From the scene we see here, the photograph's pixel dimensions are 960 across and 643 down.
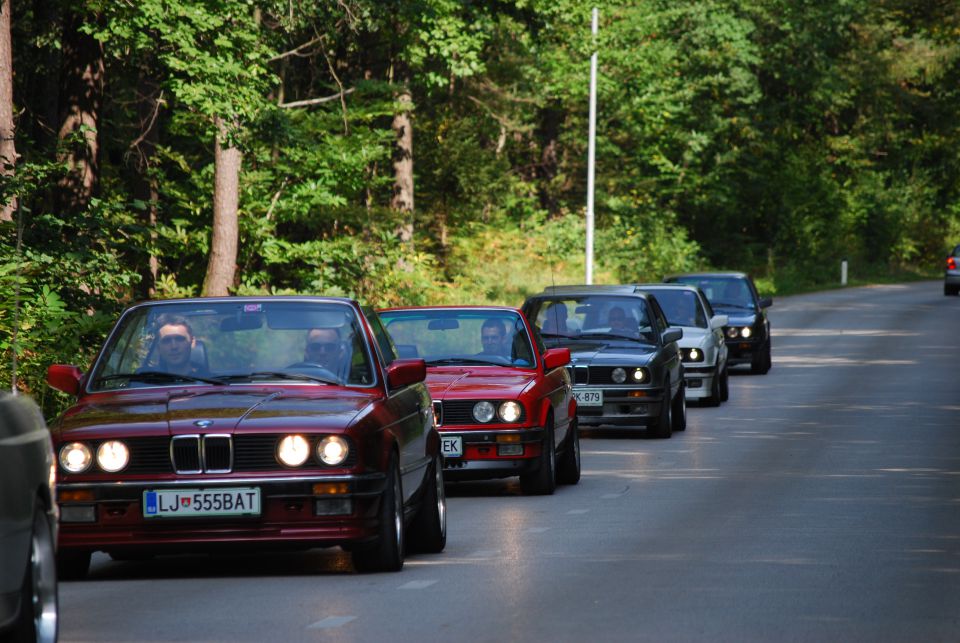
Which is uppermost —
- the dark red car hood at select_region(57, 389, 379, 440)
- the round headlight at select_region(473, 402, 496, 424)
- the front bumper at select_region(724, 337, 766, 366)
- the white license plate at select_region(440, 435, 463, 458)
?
the dark red car hood at select_region(57, 389, 379, 440)

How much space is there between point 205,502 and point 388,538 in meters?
1.01

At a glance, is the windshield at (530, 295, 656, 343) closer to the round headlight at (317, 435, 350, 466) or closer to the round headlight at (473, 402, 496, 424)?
the round headlight at (473, 402, 496, 424)

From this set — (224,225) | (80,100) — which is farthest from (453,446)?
(80,100)

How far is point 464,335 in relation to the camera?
14633mm

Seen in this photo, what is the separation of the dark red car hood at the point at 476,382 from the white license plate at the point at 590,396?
4198 mm

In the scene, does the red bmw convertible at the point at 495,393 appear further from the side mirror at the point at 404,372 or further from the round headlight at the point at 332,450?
the round headlight at the point at 332,450

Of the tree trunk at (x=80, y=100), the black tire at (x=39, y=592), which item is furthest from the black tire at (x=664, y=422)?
the black tire at (x=39, y=592)

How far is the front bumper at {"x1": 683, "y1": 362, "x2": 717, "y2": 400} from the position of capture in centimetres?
2250

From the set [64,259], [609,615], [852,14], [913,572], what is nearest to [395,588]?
[609,615]

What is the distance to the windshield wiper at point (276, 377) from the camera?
9.80m

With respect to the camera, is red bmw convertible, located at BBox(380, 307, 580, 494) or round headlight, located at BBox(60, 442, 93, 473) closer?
round headlight, located at BBox(60, 442, 93, 473)

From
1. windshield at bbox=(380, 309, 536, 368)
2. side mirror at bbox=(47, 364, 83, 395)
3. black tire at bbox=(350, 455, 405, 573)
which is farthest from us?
windshield at bbox=(380, 309, 536, 368)

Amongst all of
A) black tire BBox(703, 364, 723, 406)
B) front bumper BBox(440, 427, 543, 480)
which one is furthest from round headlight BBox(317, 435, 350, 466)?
black tire BBox(703, 364, 723, 406)

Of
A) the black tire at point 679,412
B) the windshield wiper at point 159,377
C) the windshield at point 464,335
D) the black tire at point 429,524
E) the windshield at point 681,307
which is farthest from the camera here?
the windshield at point 681,307
